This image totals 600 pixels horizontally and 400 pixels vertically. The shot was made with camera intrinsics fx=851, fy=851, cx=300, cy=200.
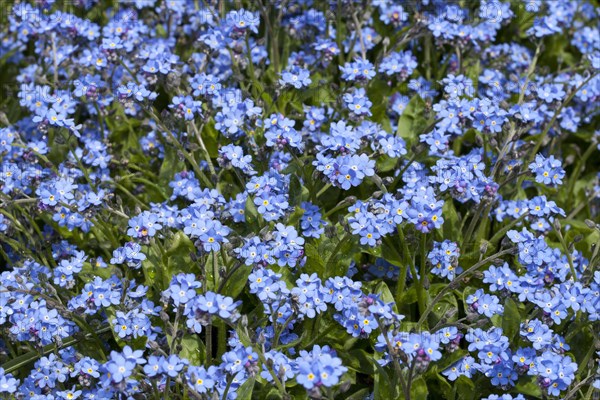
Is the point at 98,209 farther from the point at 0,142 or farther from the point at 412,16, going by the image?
the point at 412,16

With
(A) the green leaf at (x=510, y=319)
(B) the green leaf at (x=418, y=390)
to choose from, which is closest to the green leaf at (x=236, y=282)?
(B) the green leaf at (x=418, y=390)

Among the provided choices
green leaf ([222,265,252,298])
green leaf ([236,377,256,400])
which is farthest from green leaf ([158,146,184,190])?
green leaf ([236,377,256,400])

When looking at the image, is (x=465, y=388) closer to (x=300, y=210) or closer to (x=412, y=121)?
(x=300, y=210)

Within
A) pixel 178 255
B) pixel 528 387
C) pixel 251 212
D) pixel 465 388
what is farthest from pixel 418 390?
pixel 178 255

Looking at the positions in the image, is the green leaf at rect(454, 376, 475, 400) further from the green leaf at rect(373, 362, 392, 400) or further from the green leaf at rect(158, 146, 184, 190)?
Result: the green leaf at rect(158, 146, 184, 190)

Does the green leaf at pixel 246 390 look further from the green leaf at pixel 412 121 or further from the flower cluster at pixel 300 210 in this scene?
the green leaf at pixel 412 121

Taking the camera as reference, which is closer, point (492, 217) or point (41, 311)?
point (41, 311)

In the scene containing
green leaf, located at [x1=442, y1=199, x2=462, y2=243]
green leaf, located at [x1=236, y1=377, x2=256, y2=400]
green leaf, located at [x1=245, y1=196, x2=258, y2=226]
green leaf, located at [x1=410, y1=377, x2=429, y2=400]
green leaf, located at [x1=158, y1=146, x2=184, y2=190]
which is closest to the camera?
green leaf, located at [x1=236, y1=377, x2=256, y2=400]

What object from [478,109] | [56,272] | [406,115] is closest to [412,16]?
[406,115]
